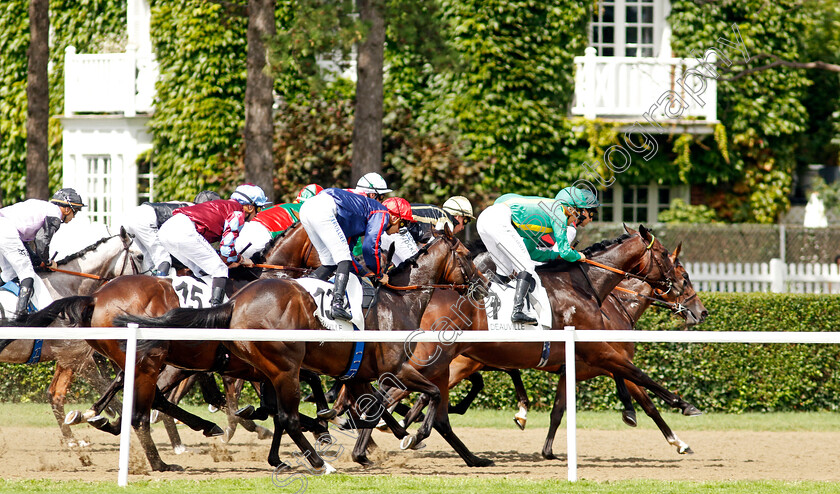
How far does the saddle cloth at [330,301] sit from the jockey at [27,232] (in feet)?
7.86

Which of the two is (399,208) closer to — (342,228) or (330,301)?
(342,228)

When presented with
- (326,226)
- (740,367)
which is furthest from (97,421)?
(740,367)

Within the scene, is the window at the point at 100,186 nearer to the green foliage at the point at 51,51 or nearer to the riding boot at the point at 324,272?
the green foliage at the point at 51,51

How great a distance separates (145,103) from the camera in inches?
674

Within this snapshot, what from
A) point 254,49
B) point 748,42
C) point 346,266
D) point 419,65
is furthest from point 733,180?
point 346,266

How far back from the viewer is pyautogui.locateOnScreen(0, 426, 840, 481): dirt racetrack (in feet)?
23.3

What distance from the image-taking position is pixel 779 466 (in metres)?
7.87

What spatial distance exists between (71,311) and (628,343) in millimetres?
4463

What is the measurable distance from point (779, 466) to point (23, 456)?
5.83 meters

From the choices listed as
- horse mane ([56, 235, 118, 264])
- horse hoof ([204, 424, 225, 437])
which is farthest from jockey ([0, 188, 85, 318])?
horse hoof ([204, 424, 225, 437])

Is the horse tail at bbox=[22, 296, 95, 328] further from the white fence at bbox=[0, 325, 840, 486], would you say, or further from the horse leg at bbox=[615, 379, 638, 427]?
the horse leg at bbox=[615, 379, 638, 427]

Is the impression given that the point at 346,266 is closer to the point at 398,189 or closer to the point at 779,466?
the point at 779,466

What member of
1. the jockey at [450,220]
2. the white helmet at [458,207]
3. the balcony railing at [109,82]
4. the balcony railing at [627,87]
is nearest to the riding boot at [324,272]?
the jockey at [450,220]

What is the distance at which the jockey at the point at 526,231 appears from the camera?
7922 millimetres
